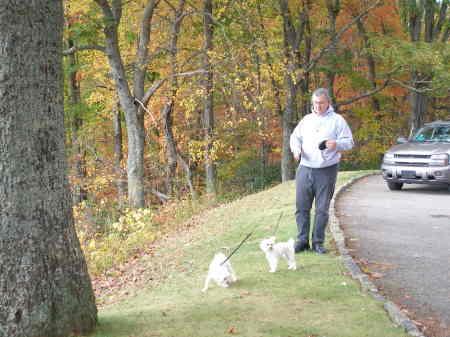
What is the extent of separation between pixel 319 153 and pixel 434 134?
33.7ft

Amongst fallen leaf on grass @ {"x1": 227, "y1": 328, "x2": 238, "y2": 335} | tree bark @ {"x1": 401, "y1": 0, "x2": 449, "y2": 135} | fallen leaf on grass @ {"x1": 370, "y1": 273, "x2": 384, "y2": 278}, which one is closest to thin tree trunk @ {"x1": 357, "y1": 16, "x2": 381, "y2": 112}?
tree bark @ {"x1": 401, "y1": 0, "x2": 449, "y2": 135}

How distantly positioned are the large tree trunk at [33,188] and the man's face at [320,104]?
368cm

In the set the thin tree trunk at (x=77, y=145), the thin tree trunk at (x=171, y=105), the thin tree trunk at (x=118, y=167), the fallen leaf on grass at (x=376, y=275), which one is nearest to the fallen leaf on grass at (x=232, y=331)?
the fallen leaf on grass at (x=376, y=275)

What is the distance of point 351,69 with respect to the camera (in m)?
27.1

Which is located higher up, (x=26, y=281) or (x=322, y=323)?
(x=26, y=281)

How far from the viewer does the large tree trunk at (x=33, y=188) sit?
16.4ft

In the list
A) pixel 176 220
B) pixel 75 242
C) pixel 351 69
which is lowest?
pixel 176 220

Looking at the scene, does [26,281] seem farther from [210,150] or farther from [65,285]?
[210,150]

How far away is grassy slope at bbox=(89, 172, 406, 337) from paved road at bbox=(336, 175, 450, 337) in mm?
541

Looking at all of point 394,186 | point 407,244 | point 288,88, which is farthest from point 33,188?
point 288,88

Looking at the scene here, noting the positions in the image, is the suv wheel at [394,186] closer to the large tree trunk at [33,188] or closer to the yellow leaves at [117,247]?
the yellow leaves at [117,247]

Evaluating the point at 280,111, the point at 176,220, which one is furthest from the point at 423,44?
the point at 176,220

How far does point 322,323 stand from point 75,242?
7.91ft

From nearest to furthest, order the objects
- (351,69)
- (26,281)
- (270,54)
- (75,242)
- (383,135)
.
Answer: (26,281) → (75,242) → (270,54) → (351,69) → (383,135)
